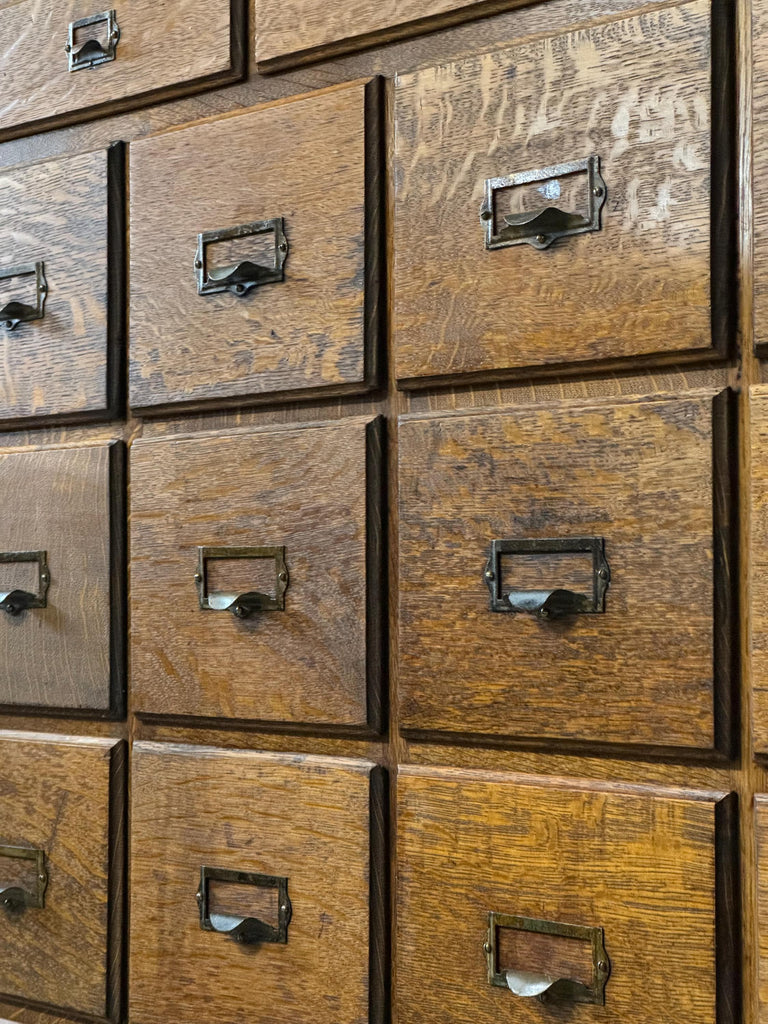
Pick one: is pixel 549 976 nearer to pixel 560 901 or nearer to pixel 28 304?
pixel 560 901

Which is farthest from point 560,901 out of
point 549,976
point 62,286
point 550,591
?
point 62,286

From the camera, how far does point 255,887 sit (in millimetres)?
931

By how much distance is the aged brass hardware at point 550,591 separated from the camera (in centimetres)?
79

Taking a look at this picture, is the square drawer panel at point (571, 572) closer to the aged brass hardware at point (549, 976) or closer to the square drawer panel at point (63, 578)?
the aged brass hardware at point (549, 976)

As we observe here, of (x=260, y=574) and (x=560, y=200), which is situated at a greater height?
(x=560, y=200)

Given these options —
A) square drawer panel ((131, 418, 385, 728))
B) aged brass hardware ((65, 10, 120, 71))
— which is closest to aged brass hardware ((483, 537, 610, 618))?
square drawer panel ((131, 418, 385, 728))

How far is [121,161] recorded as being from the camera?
1.02 m

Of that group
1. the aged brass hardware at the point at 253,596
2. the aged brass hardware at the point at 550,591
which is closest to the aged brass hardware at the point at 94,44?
the aged brass hardware at the point at 253,596

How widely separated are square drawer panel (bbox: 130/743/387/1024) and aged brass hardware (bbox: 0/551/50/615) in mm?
171

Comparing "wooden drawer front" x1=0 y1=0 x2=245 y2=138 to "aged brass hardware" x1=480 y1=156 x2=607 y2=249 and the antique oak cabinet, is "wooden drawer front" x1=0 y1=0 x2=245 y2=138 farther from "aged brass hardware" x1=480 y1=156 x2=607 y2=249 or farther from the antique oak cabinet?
"aged brass hardware" x1=480 y1=156 x2=607 y2=249

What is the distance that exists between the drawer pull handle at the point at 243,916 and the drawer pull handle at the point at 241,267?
0.47 meters

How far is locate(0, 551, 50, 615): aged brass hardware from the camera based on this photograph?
1042 mm

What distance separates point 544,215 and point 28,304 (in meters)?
0.52

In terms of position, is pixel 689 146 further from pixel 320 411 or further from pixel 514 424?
pixel 320 411
